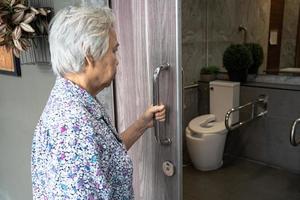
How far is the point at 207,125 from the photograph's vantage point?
273 cm

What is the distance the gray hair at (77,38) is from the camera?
0.78m

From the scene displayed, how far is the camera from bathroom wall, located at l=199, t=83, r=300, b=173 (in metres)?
2.54

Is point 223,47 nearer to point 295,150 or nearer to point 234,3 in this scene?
point 234,3

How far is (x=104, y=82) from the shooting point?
0.89 m

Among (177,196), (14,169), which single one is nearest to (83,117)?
(177,196)

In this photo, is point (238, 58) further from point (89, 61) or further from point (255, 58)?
point (89, 61)

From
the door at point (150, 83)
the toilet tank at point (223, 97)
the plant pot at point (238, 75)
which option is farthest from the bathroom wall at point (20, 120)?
the plant pot at point (238, 75)

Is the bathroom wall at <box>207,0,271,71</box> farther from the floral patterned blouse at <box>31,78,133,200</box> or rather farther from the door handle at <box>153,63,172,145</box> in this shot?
the floral patterned blouse at <box>31,78,133,200</box>

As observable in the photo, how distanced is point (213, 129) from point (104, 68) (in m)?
1.93

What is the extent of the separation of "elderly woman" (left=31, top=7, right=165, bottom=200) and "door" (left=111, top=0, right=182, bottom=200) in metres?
0.25

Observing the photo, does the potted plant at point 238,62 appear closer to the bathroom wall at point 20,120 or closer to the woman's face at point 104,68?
the bathroom wall at point 20,120

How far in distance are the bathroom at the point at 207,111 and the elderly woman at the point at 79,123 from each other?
96 centimetres

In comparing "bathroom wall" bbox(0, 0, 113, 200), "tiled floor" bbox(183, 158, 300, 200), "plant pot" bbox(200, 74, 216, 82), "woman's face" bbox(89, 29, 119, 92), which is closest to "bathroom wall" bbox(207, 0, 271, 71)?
"plant pot" bbox(200, 74, 216, 82)

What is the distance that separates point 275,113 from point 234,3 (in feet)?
3.75
